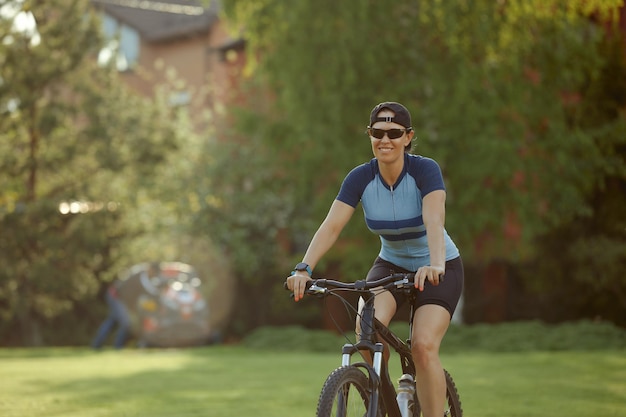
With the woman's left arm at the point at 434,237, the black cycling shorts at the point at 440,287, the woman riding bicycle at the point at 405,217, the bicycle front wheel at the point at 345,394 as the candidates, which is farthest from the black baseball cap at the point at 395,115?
the bicycle front wheel at the point at 345,394

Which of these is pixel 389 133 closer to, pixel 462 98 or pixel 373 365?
pixel 373 365

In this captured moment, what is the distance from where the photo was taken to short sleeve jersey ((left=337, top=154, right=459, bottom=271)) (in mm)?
5887

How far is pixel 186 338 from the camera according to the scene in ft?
84.0

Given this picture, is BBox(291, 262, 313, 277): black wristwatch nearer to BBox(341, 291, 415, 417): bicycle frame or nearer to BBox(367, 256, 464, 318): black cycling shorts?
BBox(341, 291, 415, 417): bicycle frame

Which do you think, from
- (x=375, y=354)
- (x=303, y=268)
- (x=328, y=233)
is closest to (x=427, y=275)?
Answer: (x=375, y=354)

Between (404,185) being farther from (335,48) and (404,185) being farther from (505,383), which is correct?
(335,48)

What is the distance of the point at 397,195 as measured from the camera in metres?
5.89

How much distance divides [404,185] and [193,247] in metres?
22.6

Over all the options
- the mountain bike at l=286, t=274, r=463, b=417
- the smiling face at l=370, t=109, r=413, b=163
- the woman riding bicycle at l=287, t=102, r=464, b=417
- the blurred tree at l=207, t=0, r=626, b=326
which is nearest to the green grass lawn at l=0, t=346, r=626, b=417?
the woman riding bicycle at l=287, t=102, r=464, b=417

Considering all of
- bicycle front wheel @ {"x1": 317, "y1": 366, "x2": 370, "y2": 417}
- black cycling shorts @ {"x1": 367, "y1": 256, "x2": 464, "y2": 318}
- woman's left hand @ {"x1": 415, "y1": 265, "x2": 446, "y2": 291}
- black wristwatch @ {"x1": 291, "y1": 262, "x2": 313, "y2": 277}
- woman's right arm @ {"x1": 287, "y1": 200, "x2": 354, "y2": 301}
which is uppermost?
woman's right arm @ {"x1": 287, "y1": 200, "x2": 354, "y2": 301}

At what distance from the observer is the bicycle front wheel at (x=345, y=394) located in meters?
5.14

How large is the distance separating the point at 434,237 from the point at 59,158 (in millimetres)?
20922

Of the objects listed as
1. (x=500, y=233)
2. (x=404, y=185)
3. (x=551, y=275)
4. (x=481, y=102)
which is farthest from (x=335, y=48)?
(x=404, y=185)

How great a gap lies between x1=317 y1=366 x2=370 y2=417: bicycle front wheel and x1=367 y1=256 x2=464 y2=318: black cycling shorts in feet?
2.18
